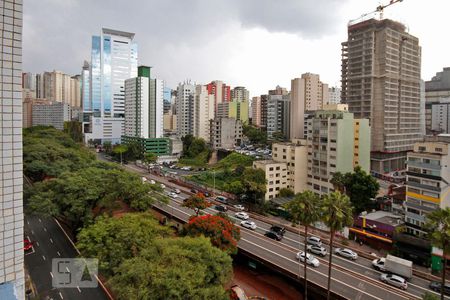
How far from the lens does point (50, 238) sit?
1603 inches

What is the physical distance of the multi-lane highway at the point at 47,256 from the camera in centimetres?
2839

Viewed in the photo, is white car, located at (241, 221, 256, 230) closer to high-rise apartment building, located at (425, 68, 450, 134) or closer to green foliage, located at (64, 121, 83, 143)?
high-rise apartment building, located at (425, 68, 450, 134)

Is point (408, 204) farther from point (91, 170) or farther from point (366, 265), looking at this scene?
point (91, 170)

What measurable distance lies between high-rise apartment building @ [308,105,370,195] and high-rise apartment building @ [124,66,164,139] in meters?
72.1

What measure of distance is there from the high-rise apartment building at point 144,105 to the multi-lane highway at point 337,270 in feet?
273

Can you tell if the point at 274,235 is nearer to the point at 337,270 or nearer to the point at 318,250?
the point at 318,250

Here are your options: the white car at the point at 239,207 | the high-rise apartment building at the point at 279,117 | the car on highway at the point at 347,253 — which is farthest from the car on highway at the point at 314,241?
the high-rise apartment building at the point at 279,117

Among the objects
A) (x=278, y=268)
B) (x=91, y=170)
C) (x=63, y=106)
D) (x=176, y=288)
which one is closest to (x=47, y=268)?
(x=91, y=170)

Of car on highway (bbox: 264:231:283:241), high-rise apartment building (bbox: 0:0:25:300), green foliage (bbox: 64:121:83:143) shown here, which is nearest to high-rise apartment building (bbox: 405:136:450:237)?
car on highway (bbox: 264:231:283:241)

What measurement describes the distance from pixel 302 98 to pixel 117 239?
304 ft

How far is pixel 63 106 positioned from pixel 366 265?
6685 inches

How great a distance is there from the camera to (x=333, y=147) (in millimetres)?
56438

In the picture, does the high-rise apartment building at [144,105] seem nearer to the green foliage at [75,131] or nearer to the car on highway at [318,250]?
the green foliage at [75,131]

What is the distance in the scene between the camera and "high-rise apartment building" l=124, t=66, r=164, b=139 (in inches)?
4589
